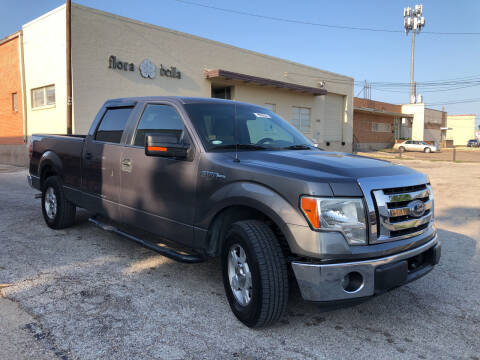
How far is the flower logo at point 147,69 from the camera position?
17.9m

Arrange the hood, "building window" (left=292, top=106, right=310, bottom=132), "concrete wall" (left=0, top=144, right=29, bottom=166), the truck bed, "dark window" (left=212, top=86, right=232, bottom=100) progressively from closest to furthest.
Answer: the hood < the truck bed < "concrete wall" (left=0, top=144, right=29, bottom=166) < "dark window" (left=212, top=86, right=232, bottom=100) < "building window" (left=292, top=106, right=310, bottom=132)

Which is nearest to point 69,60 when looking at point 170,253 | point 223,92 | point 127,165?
point 223,92

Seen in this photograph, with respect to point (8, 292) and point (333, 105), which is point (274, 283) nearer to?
point (8, 292)

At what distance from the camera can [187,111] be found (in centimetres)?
400

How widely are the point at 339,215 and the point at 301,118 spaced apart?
25.1 meters

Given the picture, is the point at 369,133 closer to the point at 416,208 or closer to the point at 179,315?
the point at 416,208

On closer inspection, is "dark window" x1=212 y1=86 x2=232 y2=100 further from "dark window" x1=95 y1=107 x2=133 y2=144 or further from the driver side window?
the driver side window

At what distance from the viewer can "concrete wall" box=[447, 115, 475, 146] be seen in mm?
91125

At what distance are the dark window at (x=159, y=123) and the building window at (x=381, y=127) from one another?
44.7 m

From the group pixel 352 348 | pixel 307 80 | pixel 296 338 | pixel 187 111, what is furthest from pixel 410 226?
pixel 307 80

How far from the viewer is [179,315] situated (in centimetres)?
336

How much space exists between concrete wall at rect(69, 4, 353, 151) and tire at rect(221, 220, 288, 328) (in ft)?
48.1

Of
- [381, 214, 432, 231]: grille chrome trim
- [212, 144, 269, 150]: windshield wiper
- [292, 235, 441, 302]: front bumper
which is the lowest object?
[292, 235, 441, 302]: front bumper

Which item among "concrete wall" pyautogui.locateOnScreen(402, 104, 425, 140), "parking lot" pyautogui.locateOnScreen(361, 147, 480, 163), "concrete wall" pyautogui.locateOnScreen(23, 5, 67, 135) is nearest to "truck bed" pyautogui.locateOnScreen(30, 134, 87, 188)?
"concrete wall" pyautogui.locateOnScreen(23, 5, 67, 135)
